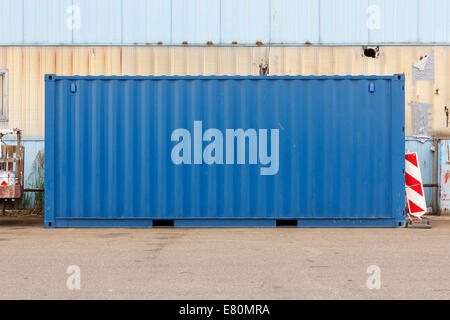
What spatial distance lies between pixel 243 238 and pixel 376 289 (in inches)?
172

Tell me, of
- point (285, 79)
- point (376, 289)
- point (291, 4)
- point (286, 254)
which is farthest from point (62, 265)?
point (291, 4)

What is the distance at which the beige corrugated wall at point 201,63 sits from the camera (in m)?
16.3

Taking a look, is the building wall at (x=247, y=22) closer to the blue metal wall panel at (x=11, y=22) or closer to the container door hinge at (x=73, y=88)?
the blue metal wall panel at (x=11, y=22)

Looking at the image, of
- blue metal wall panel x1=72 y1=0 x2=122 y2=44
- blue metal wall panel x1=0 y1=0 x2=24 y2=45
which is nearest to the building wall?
blue metal wall panel x1=72 y1=0 x2=122 y2=44

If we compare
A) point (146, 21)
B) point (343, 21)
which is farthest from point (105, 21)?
point (343, 21)

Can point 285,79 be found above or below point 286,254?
above

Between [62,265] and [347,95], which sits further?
[347,95]

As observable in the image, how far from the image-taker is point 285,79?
1186 cm

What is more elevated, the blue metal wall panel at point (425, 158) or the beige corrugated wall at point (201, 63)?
the beige corrugated wall at point (201, 63)

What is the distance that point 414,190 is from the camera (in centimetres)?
1247

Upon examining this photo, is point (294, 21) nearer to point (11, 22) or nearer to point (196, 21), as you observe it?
point (196, 21)

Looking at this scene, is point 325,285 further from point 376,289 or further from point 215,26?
point 215,26

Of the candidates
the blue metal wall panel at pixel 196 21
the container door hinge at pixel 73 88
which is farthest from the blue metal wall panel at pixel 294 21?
the container door hinge at pixel 73 88

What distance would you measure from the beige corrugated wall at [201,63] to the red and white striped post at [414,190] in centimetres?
455
